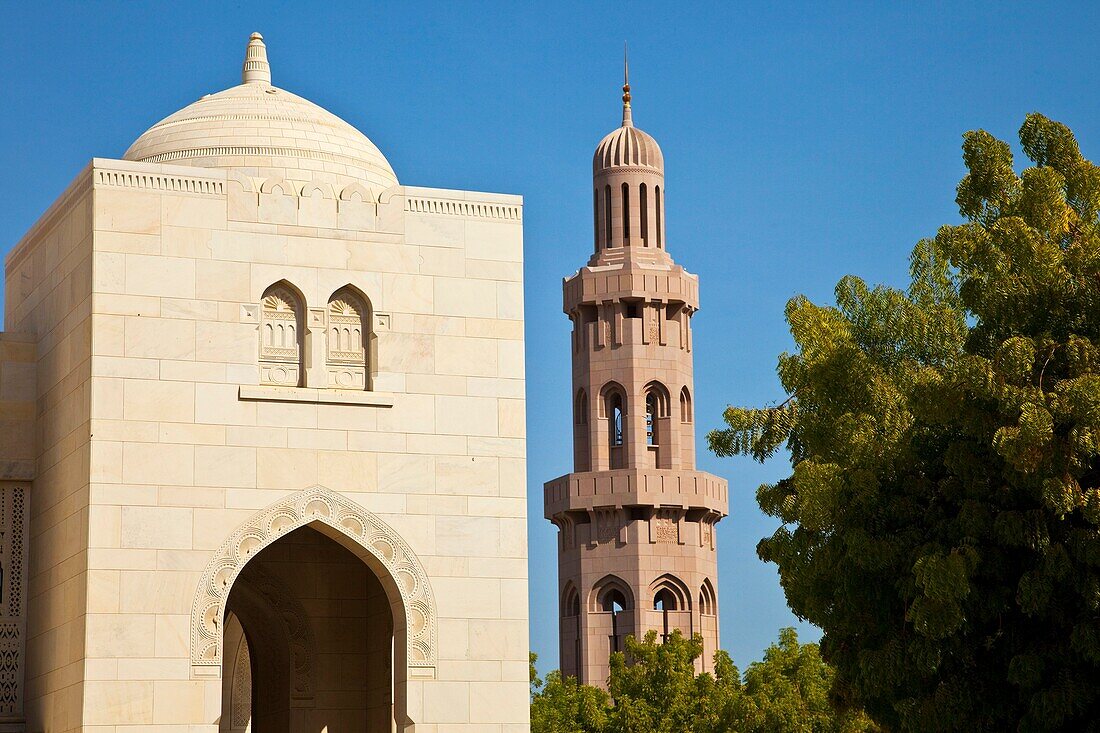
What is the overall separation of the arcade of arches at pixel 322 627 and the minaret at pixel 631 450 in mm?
30154

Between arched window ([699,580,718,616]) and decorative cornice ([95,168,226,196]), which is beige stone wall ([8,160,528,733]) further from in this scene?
arched window ([699,580,718,616])

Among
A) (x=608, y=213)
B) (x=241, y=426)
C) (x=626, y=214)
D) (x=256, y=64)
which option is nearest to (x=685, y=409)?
(x=626, y=214)

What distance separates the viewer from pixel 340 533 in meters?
17.3

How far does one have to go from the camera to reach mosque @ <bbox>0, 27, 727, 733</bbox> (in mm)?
16531

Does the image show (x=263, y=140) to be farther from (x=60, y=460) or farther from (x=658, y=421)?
(x=658, y=421)

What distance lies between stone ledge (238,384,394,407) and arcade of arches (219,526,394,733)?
2785 mm

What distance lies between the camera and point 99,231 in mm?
16812

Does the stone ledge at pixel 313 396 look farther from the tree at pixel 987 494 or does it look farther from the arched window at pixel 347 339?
the tree at pixel 987 494

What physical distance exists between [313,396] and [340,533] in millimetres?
1379

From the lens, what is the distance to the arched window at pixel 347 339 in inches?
693

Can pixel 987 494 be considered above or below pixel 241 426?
below

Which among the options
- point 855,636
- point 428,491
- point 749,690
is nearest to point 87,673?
point 428,491

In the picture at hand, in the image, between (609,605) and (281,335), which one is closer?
(281,335)

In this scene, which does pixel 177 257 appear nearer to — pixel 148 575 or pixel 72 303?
pixel 72 303
